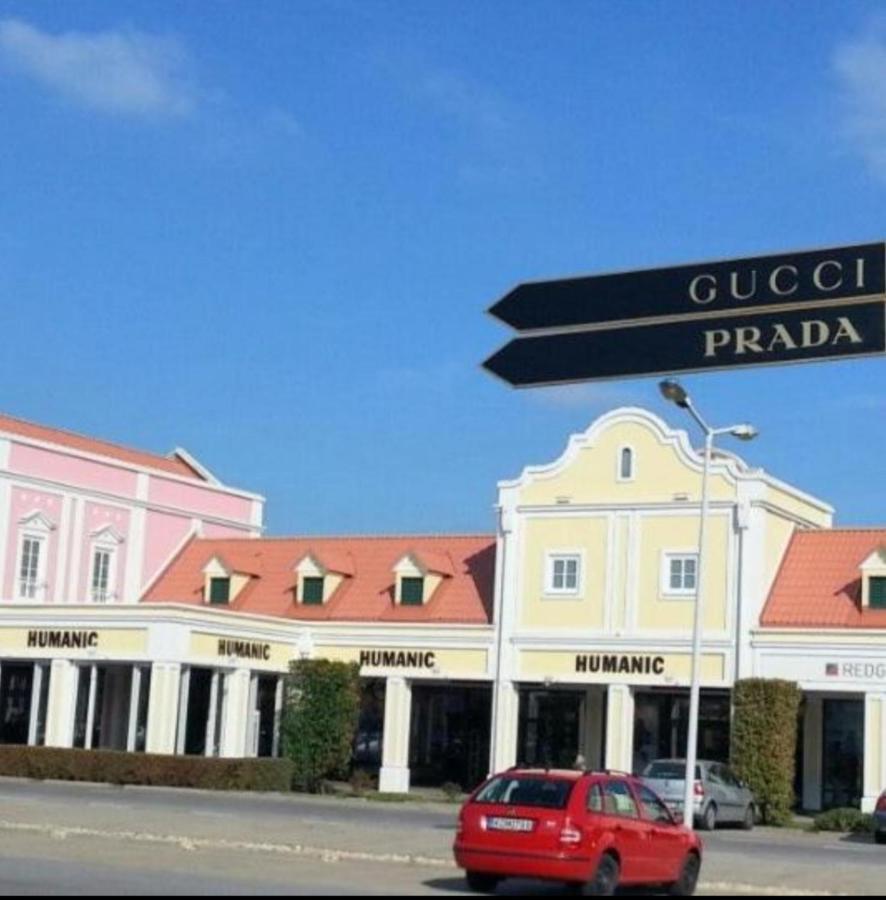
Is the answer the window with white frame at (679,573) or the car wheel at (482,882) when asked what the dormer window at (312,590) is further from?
the car wheel at (482,882)

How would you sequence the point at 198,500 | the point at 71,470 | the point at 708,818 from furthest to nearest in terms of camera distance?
the point at 198,500
the point at 71,470
the point at 708,818

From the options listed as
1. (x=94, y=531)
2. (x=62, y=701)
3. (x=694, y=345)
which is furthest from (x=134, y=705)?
(x=694, y=345)

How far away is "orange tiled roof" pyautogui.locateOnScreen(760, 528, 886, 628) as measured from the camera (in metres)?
45.0

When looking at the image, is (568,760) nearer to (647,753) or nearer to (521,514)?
(647,753)

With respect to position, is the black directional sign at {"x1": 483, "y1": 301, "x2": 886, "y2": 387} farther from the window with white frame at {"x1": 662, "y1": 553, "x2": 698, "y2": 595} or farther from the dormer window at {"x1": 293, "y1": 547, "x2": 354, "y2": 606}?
the dormer window at {"x1": 293, "y1": 547, "x2": 354, "y2": 606}

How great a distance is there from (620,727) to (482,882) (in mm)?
27552

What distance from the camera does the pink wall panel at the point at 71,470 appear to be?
171 feet

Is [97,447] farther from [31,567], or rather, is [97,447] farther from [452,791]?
[452,791]

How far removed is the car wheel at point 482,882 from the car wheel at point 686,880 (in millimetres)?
2277

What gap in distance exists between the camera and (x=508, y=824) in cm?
1834

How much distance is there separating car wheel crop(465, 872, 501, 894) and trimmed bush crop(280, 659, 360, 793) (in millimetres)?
28650

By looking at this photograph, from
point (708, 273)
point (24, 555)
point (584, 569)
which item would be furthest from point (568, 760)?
point (708, 273)

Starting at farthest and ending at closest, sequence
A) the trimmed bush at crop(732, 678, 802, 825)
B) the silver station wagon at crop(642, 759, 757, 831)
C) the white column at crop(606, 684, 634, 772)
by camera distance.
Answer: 1. the white column at crop(606, 684, 634, 772)
2. the trimmed bush at crop(732, 678, 802, 825)
3. the silver station wagon at crop(642, 759, 757, 831)

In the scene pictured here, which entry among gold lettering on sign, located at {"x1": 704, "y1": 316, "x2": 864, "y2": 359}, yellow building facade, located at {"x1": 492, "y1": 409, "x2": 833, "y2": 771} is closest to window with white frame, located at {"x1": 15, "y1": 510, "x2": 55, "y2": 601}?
yellow building facade, located at {"x1": 492, "y1": 409, "x2": 833, "y2": 771}
